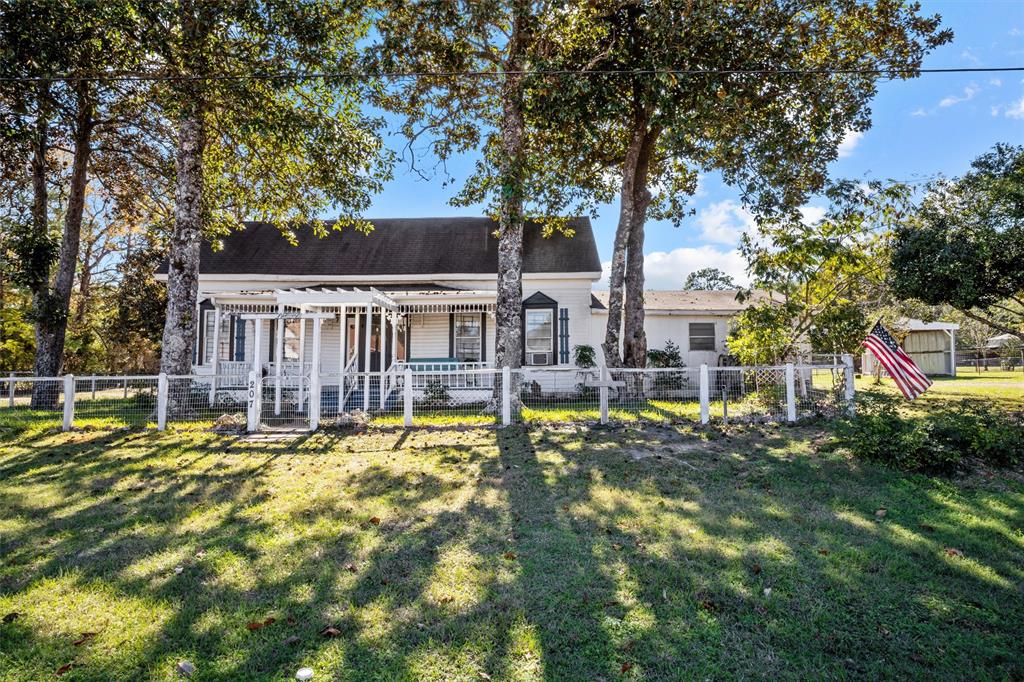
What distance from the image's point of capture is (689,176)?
17.9 m

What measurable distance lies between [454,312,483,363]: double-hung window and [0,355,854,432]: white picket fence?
5933mm

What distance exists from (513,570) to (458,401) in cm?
769

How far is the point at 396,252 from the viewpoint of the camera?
20.3 metres

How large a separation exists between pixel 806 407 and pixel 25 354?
93.2 feet

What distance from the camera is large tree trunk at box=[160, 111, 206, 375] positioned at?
37.2 ft

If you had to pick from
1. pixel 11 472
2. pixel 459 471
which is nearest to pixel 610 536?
pixel 459 471

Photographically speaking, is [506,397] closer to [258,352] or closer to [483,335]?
[258,352]

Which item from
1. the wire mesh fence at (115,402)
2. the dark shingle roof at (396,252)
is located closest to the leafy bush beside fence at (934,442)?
the dark shingle roof at (396,252)

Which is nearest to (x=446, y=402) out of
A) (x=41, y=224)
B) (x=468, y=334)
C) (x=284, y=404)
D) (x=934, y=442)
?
(x=284, y=404)

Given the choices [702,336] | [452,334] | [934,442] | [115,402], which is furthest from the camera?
[702,336]

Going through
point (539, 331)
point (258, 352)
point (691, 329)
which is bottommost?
point (258, 352)

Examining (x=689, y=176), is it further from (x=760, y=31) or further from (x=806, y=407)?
(x=806, y=407)

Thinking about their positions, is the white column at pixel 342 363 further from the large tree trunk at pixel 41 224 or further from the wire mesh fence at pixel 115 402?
the large tree trunk at pixel 41 224

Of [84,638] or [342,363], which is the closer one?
[84,638]
